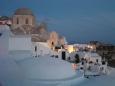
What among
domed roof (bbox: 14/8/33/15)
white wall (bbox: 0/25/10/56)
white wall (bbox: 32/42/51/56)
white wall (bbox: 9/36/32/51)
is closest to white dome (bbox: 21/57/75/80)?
white wall (bbox: 0/25/10/56)

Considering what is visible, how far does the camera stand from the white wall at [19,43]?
1764cm

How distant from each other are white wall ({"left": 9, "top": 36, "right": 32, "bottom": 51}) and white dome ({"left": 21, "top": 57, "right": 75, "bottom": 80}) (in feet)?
16.1

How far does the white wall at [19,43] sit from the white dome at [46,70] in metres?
4.92

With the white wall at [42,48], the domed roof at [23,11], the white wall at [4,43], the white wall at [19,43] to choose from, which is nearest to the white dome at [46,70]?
the white wall at [4,43]

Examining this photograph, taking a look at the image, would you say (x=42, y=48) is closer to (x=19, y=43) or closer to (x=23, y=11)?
(x=19, y=43)

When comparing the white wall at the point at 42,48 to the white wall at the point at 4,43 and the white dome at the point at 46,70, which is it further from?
the white dome at the point at 46,70

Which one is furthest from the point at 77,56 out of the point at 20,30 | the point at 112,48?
the point at 112,48

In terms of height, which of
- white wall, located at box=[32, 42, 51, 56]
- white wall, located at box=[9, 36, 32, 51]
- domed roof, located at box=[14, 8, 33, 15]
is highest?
domed roof, located at box=[14, 8, 33, 15]

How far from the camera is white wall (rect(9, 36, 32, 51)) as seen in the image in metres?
17.6

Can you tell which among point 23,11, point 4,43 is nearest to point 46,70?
point 4,43

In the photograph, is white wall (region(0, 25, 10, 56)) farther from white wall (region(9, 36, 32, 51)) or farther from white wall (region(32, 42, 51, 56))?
white wall (region(32, 42, 51, 56))

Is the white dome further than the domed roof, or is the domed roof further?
the domed roof

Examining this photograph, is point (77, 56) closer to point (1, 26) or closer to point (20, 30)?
point (20, 30)

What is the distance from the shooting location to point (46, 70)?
12.0m
